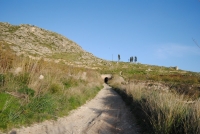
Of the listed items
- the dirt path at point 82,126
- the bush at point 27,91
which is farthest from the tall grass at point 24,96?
the dirt path at point 82,126

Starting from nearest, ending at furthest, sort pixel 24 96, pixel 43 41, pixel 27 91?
1. pixel 24 96
2. pixel 27 91
3. pixel 43 41

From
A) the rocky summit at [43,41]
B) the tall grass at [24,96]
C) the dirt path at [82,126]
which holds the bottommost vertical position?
the dirt path at [82,126]

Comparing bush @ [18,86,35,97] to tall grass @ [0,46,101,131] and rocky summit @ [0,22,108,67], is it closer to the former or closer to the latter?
tall grass @ [0,46,101,131]

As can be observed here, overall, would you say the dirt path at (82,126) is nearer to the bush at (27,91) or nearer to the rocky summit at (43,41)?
the bush at (27,91)

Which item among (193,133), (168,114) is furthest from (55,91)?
(193,133)

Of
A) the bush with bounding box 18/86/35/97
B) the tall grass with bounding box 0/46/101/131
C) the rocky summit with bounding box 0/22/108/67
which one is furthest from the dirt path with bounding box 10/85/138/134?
the rocky summit with bounding box 0/22/108/67

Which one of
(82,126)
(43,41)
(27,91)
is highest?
(43,41)

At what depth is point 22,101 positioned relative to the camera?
267 inches

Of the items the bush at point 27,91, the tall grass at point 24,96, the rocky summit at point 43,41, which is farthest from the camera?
the rocky summit at point 43,41

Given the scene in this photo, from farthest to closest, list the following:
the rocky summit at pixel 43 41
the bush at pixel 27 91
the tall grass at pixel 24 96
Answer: the rocky summit at pixel 43 41
the bush at pixel 27 91
the tall grass at pixel 24 96

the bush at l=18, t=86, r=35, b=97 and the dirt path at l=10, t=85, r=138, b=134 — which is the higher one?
the bush at l=18, t=86, r=35, b=97

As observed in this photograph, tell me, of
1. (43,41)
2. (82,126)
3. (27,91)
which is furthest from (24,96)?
(43,41)

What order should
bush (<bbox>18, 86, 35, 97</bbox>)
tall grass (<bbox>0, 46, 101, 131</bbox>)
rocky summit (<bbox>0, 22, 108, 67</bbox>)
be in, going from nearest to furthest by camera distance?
1. tall grass (<bbox>0, 46, 101, 131</bbox>)
2. bush (<bbox>18, 86, 35, 97</bbox>)
3. rocky summit (<bbox>0, 22, 108, 67</bbox>)

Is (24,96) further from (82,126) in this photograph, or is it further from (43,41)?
(43,41)
